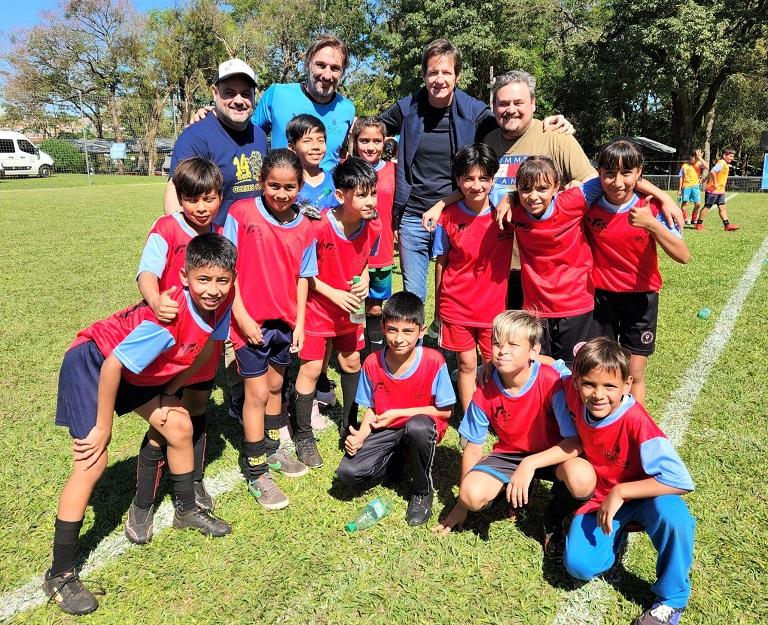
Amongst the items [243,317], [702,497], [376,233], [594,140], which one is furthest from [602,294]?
[594,140]

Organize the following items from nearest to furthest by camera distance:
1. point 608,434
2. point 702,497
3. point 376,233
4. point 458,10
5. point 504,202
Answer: point 608,434 → point 702,497 → point 504,202 → point 376,233 → point 458,10

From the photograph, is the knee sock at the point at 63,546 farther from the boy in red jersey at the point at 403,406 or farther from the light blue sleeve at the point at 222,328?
the boy in red jersey at the point at 403,406

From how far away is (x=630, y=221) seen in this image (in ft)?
11.1

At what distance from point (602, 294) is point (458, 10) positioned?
31153 millimetres

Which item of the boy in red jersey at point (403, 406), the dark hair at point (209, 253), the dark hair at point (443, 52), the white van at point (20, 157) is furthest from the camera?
the white van at point (20, 157)

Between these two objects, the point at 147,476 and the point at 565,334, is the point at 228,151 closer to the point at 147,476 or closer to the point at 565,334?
the point at 147,476

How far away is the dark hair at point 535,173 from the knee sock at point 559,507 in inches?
67.7

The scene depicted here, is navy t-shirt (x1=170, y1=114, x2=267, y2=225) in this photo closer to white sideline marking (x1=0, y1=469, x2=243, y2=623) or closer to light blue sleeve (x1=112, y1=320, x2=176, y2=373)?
light blue sleeve (x1=112, y1=320, x2=176, y2=373)

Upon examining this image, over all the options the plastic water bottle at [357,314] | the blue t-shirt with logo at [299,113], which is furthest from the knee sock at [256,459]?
the blue t-shirt with logo at [299,113]

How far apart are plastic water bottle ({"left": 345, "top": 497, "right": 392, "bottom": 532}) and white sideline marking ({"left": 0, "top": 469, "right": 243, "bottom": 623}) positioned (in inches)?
34.3

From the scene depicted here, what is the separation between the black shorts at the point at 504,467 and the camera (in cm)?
296

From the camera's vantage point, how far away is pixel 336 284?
3.80 metres

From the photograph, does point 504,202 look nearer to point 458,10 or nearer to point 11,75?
point 458,10

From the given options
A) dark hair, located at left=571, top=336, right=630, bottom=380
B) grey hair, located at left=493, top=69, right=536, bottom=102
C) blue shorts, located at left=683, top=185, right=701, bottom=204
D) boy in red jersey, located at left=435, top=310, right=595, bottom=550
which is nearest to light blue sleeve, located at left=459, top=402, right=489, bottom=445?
boy in red jersey, located at left=435, top=310, right=595, bottom=550
